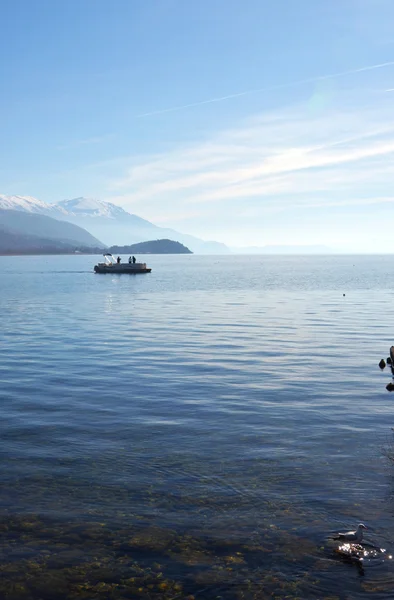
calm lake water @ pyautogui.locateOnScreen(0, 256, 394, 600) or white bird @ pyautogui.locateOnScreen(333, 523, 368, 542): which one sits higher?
white bird @ pyautogui.locateOnScreen(333, 523, 368, 542)

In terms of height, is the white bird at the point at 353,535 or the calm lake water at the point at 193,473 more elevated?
the white bird at the point at 353,535

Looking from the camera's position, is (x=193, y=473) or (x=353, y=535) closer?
(x=353, y=535)

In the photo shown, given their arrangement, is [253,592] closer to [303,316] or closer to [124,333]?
[124,333]

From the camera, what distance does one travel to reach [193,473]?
1827cm

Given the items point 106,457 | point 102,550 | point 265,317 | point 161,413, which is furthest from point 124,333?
point 102,550

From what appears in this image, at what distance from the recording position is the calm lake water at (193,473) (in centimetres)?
1275

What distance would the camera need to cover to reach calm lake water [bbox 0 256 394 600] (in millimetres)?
12745

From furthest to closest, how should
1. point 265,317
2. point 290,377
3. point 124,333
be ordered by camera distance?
point 265,317
point 124,333
point 290,377

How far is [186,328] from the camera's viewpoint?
56656 millimetres

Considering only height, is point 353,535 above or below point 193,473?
above

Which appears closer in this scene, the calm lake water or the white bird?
the calm lake water

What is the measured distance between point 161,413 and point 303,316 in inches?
1711

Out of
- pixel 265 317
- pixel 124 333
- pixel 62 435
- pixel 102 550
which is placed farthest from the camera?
pixel 265 317

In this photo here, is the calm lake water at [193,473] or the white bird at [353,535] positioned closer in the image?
the calm lake water at [193,473]
